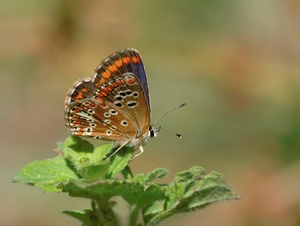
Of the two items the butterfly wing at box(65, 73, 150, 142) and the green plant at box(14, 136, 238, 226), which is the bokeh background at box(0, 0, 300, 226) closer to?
the butterfly wing at box(65, 73, 150, 142)

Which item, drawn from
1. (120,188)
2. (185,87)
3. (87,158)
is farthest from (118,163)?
(185,87)

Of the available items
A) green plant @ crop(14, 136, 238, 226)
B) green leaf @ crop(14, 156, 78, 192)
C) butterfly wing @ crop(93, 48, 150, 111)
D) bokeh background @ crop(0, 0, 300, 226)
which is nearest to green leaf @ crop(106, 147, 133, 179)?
green plant @ crop(14, 136, 238, 226)

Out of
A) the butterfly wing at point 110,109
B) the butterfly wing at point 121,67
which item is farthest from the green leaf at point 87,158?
the butterfly wing at point 121,67

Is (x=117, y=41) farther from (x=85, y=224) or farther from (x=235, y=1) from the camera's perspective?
(x=85, y=224)

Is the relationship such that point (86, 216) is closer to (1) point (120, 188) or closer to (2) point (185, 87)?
(1) point (120, 188)

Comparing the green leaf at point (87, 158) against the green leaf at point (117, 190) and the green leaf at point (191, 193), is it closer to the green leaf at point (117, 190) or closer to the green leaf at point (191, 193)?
the green leaf at point (117, 190)

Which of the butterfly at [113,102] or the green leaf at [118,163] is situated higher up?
the butterfly at [113,102]
